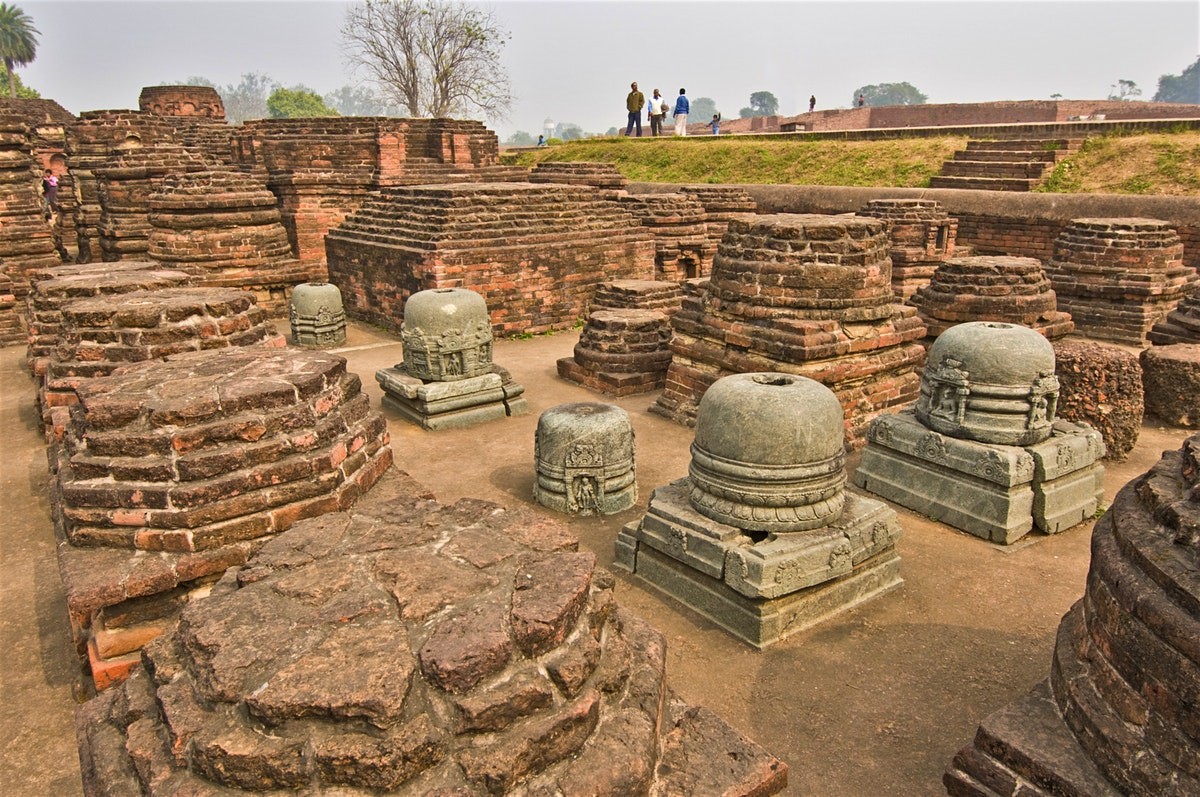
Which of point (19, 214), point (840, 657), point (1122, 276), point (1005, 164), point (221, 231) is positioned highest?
point (1005, 164)

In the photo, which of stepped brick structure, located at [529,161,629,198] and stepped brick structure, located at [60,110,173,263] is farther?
stepped brick structure, located at [529,161,629,198]

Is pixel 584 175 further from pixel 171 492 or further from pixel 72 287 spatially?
pixel 171 492

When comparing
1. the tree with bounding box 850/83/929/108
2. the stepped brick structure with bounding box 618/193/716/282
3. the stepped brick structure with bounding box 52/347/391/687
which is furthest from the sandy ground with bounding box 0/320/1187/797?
the tree with bounding box 850/83/929/108

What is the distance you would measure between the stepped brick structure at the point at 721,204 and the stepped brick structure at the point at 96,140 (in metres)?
10.0

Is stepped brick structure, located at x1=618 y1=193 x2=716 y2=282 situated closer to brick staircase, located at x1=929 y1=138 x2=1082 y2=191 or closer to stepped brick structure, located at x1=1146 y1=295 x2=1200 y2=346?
brick staircase, located at x1=929 y1=138 x2=1082 y2=191

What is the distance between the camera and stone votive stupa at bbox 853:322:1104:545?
15.5 feet

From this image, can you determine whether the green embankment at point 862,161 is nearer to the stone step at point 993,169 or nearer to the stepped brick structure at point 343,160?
the stone step at point 993,169

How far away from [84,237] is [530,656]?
16202mm

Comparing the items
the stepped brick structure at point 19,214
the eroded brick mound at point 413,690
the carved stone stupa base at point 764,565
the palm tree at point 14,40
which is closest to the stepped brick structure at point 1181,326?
the carved stone stupa base at point 764,565

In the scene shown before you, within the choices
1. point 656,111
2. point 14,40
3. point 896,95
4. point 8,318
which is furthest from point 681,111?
point 896,95

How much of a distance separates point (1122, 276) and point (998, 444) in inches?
255

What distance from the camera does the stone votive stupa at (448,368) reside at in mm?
6738

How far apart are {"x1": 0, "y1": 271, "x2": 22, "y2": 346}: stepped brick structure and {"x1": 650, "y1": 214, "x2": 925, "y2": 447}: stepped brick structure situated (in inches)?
374

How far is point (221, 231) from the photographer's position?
1074 cm
